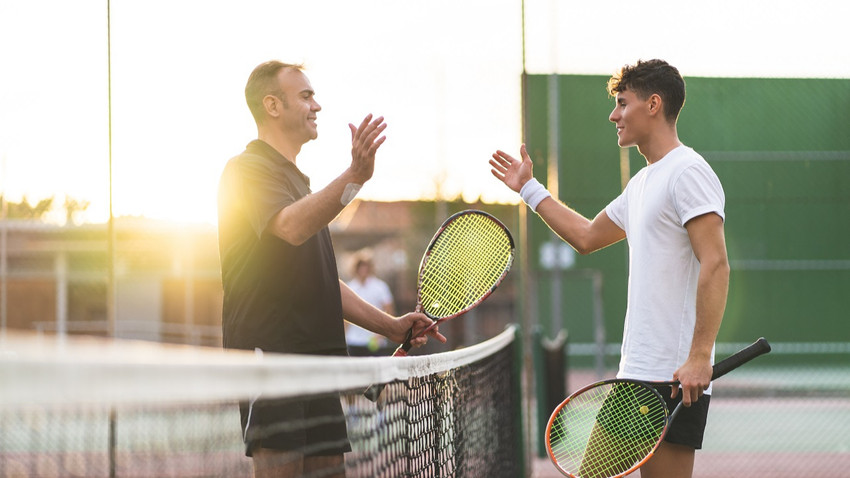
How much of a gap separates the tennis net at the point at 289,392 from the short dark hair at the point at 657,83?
0.85 meters

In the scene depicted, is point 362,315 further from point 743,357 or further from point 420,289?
point 743,357

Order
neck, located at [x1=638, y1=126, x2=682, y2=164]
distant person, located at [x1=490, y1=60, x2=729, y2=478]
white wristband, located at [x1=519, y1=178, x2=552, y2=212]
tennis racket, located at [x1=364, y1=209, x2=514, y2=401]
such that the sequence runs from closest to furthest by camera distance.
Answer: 1. distant person, located at [x1=490, y1=60, x2=729, y2=478]
2. neck, located at [x1=638, y1=126, x2=682, y2=164]
3. white wristband, located at [x1=519, y1=178, x2=552, y2=212]
4. tennis racket, located at [x1=364, y1=209, x2=514, y2=401]

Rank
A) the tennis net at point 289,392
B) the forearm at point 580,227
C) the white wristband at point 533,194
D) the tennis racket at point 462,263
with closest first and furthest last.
A: the tennis net at point 289,392 < the forearm at point 580,227 < the white wristband at point 533,194 < the tennis racket at point 462,263

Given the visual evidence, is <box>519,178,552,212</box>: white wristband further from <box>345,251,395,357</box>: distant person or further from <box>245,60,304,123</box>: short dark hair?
<box>345,251,395,357</box>: distant person

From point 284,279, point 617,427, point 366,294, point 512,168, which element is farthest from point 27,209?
point 617,427

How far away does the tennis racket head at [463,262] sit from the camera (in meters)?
3.41

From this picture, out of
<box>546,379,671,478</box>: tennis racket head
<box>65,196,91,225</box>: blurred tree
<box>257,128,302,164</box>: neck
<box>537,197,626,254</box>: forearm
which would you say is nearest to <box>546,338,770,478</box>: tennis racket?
<box>546,379,671,478</box>: tennis racket head

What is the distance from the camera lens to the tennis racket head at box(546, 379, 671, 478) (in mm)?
2775

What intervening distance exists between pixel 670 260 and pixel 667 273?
3 centimetres

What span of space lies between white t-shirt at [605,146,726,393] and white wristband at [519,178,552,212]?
50cm

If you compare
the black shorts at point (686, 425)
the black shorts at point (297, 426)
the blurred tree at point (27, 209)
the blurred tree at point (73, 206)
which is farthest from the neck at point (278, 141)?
the blurred tree at point (73, 206)

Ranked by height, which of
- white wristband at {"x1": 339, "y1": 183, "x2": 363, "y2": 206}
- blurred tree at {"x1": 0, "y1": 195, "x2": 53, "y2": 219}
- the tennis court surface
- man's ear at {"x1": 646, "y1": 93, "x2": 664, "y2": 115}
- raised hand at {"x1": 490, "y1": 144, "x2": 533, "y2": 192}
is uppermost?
blurred tree at {"x1": 0, "y1": 195, "x2": 53, "y2": 219}

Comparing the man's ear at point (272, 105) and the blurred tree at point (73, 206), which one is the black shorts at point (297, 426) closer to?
the man's ear at point (272, 105)

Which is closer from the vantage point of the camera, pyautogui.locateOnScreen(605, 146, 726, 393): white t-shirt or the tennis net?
the tennis net
